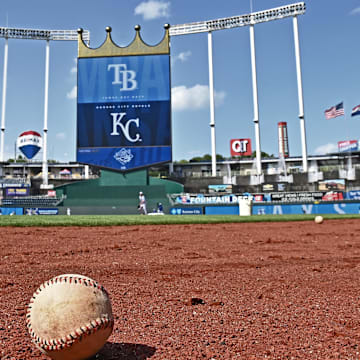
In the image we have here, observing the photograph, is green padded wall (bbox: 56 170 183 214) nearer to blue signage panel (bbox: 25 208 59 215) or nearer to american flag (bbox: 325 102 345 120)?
blue signage panel (bbox: 25 208 59 215)

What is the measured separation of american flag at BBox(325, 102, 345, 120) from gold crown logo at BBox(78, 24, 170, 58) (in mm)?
21233

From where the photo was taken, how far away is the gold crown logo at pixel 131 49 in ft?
97.9

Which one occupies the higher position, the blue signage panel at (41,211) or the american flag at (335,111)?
the american flag at (335,111)

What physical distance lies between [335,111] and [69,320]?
42.0m

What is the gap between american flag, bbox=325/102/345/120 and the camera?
125 ft

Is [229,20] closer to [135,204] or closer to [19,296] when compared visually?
[135,204]

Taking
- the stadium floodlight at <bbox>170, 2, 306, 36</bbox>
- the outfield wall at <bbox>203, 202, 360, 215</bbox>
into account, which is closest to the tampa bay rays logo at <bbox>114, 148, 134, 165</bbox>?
the outfield wall at <bbox>203, 202, 360, 215</bbox>

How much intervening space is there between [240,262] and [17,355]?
13.9ft

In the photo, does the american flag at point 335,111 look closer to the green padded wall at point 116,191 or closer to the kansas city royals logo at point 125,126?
the green padded wall at point 116,191

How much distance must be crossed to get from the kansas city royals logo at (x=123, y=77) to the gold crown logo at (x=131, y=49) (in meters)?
1.26

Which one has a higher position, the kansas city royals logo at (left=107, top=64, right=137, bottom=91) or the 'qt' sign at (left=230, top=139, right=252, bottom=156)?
the kansas city royals logo at (left=107, top=64, right=137, bottom=91)

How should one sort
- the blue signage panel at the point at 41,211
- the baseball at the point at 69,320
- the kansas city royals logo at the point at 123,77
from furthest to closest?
the kansas city royals logo at the point at 123,77
the blue signage panel at the point at 41,211
the baseball at the point at 69,320

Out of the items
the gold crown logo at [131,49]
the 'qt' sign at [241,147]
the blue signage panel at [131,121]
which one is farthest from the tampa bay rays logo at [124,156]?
the 'qt' sign at [241,147]

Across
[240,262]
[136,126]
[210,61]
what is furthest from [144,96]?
[240,262]
